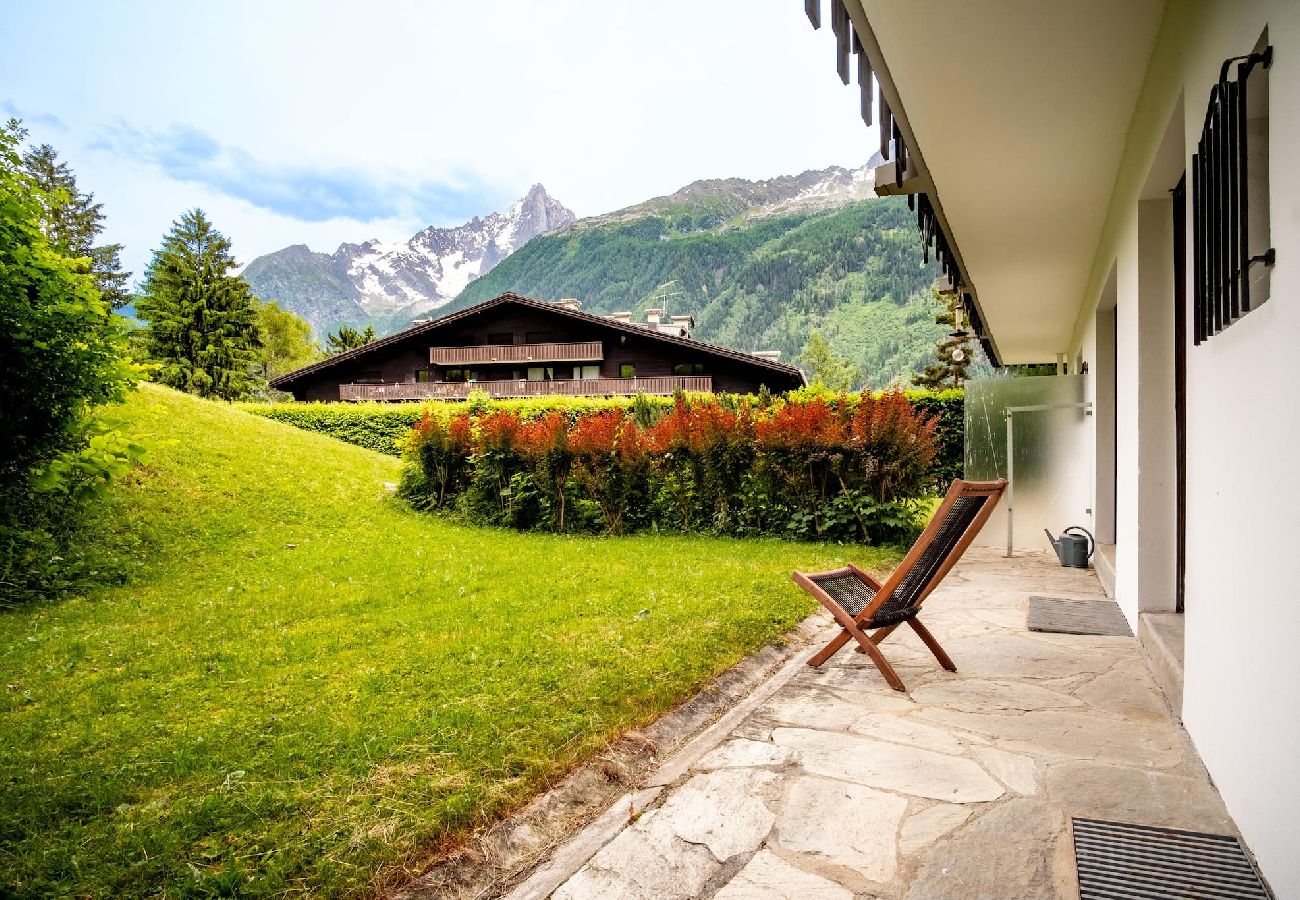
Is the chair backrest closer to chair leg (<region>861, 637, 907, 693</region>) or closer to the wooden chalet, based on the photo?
chair leg (<region>861, 637, 907, 693</region>)

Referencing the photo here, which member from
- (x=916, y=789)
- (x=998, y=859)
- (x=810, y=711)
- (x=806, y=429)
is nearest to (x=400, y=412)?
(x=806, y=429)

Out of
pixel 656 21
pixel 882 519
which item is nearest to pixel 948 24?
pixel 882 519

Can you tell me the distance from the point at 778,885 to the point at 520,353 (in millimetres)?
31882

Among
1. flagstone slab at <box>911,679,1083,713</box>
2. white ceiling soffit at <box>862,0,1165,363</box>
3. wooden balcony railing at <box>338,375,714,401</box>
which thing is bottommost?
flagstone slab at <box>911,679,1083,713</box>

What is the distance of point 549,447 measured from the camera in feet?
33.6

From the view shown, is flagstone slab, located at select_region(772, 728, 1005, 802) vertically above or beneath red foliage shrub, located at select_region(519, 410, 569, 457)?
beneath

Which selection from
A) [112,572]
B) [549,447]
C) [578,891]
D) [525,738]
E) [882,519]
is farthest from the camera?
[549,447]

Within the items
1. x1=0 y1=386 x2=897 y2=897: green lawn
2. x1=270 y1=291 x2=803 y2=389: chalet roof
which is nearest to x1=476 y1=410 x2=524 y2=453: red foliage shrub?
x1=0 y1=386 x2=897 y2=897: green lawn

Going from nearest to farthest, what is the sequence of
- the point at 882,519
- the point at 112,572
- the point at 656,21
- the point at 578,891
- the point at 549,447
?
1. the point at 578,891
2. the point at 112,572
3. the point at 882,519
4. the point at 549,447
5. the point at 656,21

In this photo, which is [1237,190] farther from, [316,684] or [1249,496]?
[316,684]

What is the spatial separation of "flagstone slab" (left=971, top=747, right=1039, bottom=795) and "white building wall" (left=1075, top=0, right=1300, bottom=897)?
1.94 ft

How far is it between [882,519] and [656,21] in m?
123

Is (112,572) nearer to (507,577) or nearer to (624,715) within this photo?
(507,577)

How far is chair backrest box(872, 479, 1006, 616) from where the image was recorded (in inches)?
159
